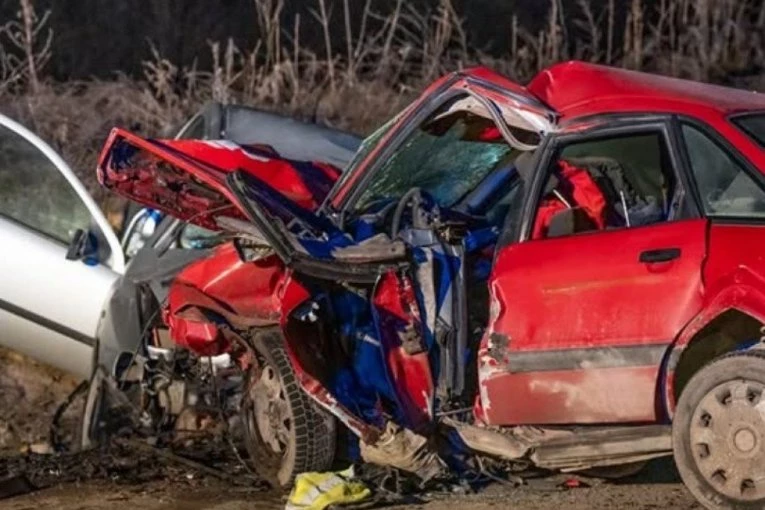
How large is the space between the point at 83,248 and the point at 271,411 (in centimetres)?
280

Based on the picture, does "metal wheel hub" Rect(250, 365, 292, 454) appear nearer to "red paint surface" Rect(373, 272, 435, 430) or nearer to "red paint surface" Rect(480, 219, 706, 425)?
"red paint surface" Rect(373, 272, 435, 430)

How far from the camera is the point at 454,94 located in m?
7.72

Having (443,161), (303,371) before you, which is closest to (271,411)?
(303,371)

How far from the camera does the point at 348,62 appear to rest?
17.1 metres

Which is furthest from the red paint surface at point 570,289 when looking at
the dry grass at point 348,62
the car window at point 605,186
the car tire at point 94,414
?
the dry grass at point 348,62

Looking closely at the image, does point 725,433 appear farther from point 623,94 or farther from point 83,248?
point 83,248

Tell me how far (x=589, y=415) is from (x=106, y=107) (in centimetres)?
994

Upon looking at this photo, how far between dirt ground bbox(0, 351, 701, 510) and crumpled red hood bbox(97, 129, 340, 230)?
1155mm

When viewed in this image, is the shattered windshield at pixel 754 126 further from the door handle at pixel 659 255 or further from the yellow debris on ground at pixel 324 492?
the yellow debris on ground at pixel 324 492

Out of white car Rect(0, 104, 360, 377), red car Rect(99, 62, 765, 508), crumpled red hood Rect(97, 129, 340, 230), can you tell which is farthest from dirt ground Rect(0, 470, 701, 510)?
white car Rect(0, 104, 360, 377)

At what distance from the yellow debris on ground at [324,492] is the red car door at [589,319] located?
24.7 inches

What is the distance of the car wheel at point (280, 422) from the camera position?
315 inches

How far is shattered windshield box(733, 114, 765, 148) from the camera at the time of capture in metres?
6.85

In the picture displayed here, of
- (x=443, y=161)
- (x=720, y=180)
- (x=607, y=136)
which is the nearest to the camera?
(x=720, y=180)
